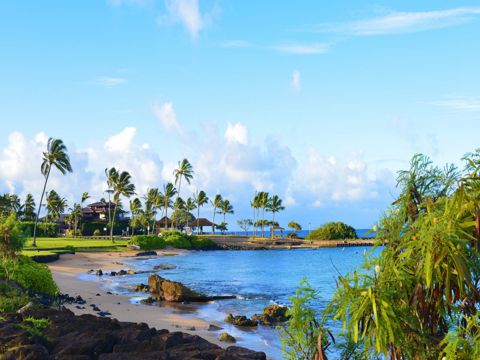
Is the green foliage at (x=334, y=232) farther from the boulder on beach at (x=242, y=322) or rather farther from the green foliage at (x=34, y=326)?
the green foliage at (x=34, y=326)

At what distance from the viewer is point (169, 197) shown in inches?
5079

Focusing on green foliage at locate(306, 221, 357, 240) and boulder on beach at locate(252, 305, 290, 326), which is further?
green foliage at locate(306, 221, 357, 240)

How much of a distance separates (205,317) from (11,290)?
969 cm

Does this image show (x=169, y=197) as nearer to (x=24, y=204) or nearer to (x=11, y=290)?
(x=24, y=204)

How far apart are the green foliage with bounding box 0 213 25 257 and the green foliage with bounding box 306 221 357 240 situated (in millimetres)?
111705

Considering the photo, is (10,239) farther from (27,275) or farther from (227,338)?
(227,338)

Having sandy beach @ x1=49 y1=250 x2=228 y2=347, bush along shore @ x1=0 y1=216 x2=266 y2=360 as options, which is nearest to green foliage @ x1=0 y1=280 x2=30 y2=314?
bush along shore @ x1=0 y1=216 x2=266 y2=360

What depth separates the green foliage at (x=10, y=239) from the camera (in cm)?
2503

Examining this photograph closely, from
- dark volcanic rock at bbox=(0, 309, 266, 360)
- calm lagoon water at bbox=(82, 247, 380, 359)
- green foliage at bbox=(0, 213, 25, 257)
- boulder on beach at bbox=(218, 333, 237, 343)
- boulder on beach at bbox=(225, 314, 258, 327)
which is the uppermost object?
green foliage at bbox=(0, 213, 25, 257)

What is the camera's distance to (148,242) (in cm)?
9081

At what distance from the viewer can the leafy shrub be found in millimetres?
88312

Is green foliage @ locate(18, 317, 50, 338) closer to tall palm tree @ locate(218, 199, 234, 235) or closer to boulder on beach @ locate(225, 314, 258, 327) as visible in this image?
boulder on beach @ locate(225, 314, 258, 327)

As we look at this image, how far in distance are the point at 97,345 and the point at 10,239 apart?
15.3 meters

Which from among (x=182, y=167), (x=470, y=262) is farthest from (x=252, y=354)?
(x=182, y=167)
